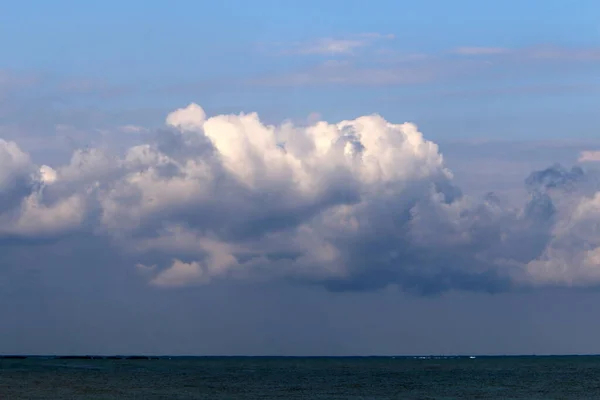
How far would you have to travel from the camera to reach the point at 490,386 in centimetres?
13450

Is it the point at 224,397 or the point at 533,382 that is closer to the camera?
the point at 224,397

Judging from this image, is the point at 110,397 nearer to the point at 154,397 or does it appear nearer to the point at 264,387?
the point at 154,397

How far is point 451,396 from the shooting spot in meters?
109

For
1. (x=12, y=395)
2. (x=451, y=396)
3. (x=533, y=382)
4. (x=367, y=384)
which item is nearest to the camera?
(x=12, y=395)

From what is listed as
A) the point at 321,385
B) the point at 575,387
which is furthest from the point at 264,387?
the point at 575,387

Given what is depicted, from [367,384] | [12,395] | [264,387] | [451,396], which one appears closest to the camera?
[12,395]

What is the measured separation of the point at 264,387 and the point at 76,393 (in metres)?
30.1

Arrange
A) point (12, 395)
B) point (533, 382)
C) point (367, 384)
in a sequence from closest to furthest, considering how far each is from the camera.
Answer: point (12, 395)
point (367, 384)
point (533, 382)

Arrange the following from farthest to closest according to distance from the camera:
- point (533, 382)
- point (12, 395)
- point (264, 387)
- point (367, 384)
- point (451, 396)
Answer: point (533, 382), point (367, 384), point (264, 387), point (451, 396), point (12, 395)

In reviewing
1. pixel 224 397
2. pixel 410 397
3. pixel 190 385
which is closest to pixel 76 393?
pixel 224 397

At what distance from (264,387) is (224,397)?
938 inches

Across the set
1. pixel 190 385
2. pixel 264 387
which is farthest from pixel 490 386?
pixel 190 385

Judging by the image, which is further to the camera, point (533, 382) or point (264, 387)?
point (533, 382)

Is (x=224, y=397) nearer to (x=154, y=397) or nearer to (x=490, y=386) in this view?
(x=154, y=397)
